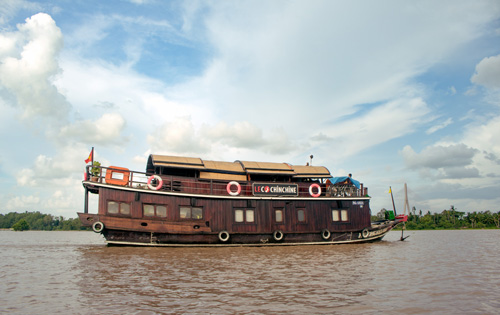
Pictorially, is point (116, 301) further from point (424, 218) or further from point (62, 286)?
point (424, 218)

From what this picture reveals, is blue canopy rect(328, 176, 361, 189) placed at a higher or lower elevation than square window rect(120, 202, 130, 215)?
higher

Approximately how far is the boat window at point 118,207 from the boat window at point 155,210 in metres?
0.82

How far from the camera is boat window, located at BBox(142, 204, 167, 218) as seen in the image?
17.7 metres

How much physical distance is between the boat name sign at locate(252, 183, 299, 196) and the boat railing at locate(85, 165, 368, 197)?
33 centimetres

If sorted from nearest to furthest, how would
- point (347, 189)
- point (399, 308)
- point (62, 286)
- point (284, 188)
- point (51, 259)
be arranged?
point (399, 308)
point (62, 286)
point (51, 259)
point (284, 188)
point (347, 189)

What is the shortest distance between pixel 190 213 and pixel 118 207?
3.64 meters

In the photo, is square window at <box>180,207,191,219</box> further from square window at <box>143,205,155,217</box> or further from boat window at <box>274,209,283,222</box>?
boat window at <box>274,209,283,222</box>

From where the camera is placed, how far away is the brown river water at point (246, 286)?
6910 millimetres

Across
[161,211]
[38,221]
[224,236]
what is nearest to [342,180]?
[224,236]

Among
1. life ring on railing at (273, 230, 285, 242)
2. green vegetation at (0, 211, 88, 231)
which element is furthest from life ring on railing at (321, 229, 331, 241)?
green vegetation at (0, 211, 88, 231)

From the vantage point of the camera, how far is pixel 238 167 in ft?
69.3

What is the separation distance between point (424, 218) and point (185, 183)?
82.8 metres

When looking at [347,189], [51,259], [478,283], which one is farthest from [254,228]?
[478,283]

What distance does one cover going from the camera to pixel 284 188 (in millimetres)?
20406
